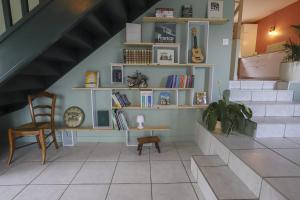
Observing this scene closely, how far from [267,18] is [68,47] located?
6.37 m

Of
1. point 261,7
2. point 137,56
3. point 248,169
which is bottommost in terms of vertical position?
point 248,169

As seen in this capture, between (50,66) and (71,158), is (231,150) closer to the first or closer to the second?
(71,158)

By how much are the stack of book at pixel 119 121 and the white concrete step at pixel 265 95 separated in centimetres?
178

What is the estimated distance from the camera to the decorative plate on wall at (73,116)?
2.85 m

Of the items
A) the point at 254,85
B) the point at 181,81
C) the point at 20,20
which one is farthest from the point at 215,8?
the point at 20,20

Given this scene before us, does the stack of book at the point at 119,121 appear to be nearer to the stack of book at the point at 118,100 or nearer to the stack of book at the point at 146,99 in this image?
the stack of book at the point at 118,100

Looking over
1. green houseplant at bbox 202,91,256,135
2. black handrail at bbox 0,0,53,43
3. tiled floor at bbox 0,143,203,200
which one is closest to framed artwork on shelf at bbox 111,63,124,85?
tiled floor at bbox 0,143,203,200

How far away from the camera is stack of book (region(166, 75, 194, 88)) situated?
8.71ft

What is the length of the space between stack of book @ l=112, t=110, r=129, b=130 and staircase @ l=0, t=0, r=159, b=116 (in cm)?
102

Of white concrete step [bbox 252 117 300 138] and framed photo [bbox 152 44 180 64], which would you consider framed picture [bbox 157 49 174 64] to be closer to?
framed photo [bbox 152 44 180 64]

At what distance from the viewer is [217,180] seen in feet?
5.09

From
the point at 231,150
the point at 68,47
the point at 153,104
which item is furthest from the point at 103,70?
the point at 231,150

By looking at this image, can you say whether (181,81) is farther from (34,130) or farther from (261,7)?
(261,7)

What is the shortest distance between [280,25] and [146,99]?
197 inches
